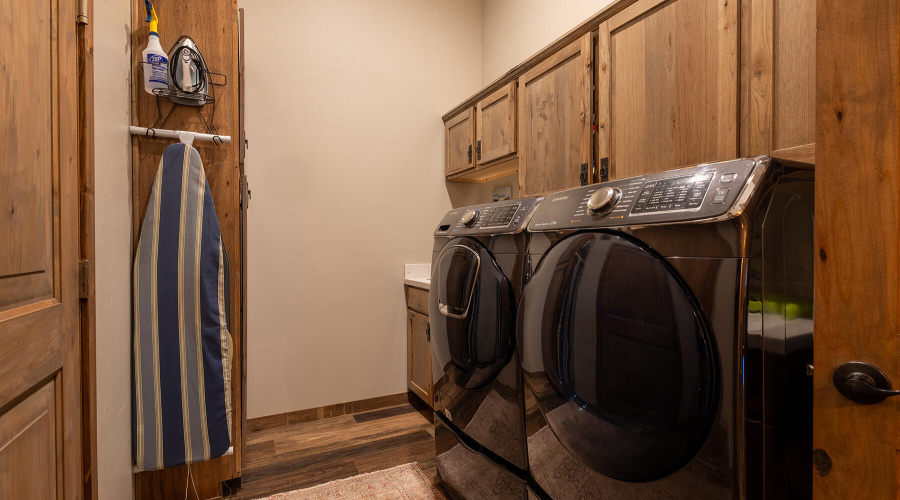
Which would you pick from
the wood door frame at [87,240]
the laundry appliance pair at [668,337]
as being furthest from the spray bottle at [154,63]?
the laundry appliance pair at [668,337]

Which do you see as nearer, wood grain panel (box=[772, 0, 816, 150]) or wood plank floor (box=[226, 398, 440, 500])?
wood grain panel (box=[772, 0, 816, 150])

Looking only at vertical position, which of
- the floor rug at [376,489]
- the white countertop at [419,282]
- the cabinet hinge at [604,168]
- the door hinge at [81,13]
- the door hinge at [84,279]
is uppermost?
the door hinge at [81,13]

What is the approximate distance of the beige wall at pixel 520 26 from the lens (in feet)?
8.02

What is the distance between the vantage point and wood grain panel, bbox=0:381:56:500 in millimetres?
733

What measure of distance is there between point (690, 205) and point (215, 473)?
1998mm

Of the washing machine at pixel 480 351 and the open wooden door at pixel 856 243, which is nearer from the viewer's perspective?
the open wooden door at pixel 856 243

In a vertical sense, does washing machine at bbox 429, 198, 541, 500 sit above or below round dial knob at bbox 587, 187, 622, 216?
below

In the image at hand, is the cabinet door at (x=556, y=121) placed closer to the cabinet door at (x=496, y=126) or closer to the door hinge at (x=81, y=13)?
the cabinet door at (x=496, y=126)

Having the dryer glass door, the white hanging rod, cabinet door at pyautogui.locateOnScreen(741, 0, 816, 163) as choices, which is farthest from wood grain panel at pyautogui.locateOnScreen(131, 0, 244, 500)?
cabinet door at pyautogui.locateOnScreen(741, 0, 816, 163)

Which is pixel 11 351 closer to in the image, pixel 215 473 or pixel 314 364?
pixel 215 473

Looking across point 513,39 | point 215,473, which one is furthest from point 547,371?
point 513,39

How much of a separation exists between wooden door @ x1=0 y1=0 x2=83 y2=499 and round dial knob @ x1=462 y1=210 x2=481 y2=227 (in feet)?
3.89

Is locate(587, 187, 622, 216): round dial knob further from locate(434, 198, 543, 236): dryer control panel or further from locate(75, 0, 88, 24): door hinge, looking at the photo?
locate(75, 0, 88, 24): door hinge

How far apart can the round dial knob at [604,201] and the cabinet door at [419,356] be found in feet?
5.40
